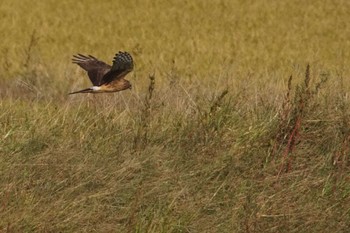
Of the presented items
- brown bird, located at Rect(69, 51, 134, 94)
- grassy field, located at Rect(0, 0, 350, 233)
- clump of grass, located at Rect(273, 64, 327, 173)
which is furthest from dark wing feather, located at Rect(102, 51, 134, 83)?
clump of grass, located at Rect(273, 64, 327, 173)

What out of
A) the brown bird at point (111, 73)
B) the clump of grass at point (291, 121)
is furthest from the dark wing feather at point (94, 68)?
the clump of grass at point (291, 121)

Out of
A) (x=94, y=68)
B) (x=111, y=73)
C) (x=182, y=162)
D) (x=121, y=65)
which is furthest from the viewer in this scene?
(x=94, y=68)

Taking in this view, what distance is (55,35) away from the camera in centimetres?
1217

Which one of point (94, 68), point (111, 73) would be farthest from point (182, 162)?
point (94, 68)

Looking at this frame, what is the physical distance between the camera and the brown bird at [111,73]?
3.95 m

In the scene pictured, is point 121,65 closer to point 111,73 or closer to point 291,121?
point 111,73

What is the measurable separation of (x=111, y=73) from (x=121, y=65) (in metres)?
0.15

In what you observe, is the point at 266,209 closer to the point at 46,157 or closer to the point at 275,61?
the point at 46,157

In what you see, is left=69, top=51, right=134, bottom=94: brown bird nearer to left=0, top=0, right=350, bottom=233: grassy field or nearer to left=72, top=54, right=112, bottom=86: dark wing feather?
left=72, top=54, right=112, bottom=86: dark wing feather

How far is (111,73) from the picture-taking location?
4102 millimetres

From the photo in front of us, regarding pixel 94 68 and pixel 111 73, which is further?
pixel 94 68

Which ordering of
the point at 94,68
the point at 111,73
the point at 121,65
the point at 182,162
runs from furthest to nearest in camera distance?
the point at 94,68
the point at 182,162
the point at 111,73
the point at 121,65

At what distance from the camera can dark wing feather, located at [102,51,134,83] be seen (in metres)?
3.93

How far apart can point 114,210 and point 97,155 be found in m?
0.56
